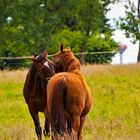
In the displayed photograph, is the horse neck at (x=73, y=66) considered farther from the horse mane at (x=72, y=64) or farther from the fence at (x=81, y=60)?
the fence at (x=81, y=60)

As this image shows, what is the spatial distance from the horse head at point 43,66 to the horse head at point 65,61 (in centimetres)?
13

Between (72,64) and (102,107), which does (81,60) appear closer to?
(102,107)

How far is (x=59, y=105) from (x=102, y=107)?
710 cm

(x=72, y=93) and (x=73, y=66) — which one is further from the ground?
(x=73, y=66)

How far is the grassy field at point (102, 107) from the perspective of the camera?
30.7 feet

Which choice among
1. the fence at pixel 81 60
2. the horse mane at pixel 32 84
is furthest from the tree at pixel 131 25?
the horse mane at pixel 32 84

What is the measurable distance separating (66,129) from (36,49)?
30811mm

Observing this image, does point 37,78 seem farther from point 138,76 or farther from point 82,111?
point 138,76

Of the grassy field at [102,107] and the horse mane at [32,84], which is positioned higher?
the horse mane at [32,84]

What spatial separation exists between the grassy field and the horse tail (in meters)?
0.64

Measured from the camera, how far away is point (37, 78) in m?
9.68

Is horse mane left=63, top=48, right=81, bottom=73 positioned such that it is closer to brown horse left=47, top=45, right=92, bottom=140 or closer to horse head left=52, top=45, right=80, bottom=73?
horse head left=52, top=45, right=80, bottom=73

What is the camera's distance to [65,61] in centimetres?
892

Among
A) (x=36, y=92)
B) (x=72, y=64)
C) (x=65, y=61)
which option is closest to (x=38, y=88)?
(x=36, y=92)
